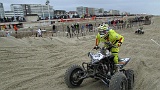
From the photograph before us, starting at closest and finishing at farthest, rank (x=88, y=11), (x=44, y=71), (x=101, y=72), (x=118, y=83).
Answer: (x=118, y=83)
(x=101, y=72)
(x=44, y=71)
(x=88, y=11)

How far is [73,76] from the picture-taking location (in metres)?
6.29

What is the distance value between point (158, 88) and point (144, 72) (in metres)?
1.65

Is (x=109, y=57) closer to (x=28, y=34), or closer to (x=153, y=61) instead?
(x=153, y=61)

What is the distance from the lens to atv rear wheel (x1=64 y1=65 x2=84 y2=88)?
20.2 feet

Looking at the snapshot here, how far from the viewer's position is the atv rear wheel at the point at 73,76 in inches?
242

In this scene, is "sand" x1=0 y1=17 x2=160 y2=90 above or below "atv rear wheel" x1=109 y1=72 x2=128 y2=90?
below

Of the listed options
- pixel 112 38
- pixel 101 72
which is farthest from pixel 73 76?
pixel 112 38

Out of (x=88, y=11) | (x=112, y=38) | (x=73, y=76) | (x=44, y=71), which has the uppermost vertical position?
(x=88, y=11)

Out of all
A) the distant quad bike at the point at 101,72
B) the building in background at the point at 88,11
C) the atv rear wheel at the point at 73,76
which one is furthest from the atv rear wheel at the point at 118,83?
the building in background at the point at 88,11

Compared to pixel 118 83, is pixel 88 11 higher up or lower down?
higher up

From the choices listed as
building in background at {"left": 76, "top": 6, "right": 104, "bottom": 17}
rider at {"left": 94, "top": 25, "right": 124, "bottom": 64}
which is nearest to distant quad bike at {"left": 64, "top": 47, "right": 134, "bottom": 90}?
rider at {"left": 94, "top": 25, "right": 124, "bottom": 64}

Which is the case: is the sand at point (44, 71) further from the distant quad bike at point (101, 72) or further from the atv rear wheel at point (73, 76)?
the distant quad bike at point (101, 72)

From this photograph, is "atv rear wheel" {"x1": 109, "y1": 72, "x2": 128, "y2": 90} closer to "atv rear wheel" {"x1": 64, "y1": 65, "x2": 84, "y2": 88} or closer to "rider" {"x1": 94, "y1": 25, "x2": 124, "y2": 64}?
"rider" {"x1": 94, "y1": 25, "x2": 124, "y2": 64}

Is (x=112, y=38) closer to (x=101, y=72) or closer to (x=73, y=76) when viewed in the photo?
(x=101, y=72)
